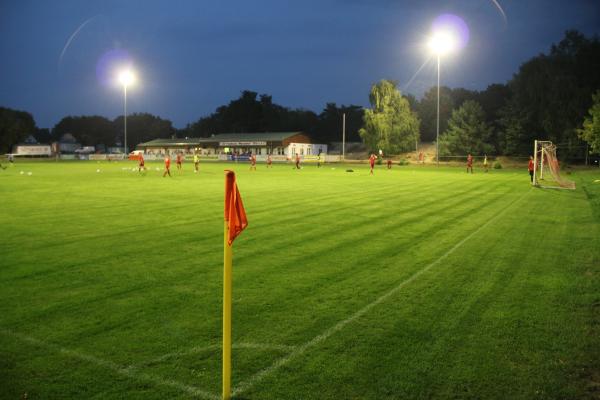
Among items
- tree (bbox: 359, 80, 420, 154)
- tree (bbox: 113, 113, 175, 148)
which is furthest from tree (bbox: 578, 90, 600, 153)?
tree (bbox: 113, 113, 175, 148)

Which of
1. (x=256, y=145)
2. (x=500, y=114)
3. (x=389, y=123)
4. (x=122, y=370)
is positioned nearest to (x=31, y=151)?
(x=256, y=145)

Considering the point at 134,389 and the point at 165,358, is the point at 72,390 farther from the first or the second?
the point at 165,358

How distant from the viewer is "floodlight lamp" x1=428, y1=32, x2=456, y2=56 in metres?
50.6

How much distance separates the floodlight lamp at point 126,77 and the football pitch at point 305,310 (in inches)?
2366

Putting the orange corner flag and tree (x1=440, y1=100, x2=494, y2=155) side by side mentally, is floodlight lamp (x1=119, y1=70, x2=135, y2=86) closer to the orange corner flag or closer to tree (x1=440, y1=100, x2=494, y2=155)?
tree (x1=440, y1=100, x2=494, y2=155)

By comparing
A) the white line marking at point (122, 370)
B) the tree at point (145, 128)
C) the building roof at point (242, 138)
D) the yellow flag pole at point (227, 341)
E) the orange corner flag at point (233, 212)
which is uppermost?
the tree at point (145, 128)

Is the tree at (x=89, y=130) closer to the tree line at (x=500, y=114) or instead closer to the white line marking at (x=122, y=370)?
the tree line at (x=500, y=114)

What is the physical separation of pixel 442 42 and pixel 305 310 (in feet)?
165

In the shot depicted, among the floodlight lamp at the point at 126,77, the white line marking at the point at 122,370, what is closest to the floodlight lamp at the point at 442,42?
the floodlight lamp at the point at 126,77

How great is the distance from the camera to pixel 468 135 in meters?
69.2

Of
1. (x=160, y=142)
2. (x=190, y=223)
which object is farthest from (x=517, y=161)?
(x=160, y=142)

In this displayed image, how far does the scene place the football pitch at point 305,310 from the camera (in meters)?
4.46

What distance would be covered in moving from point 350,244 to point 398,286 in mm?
3247

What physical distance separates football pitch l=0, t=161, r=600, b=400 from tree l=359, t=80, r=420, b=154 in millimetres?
65494
